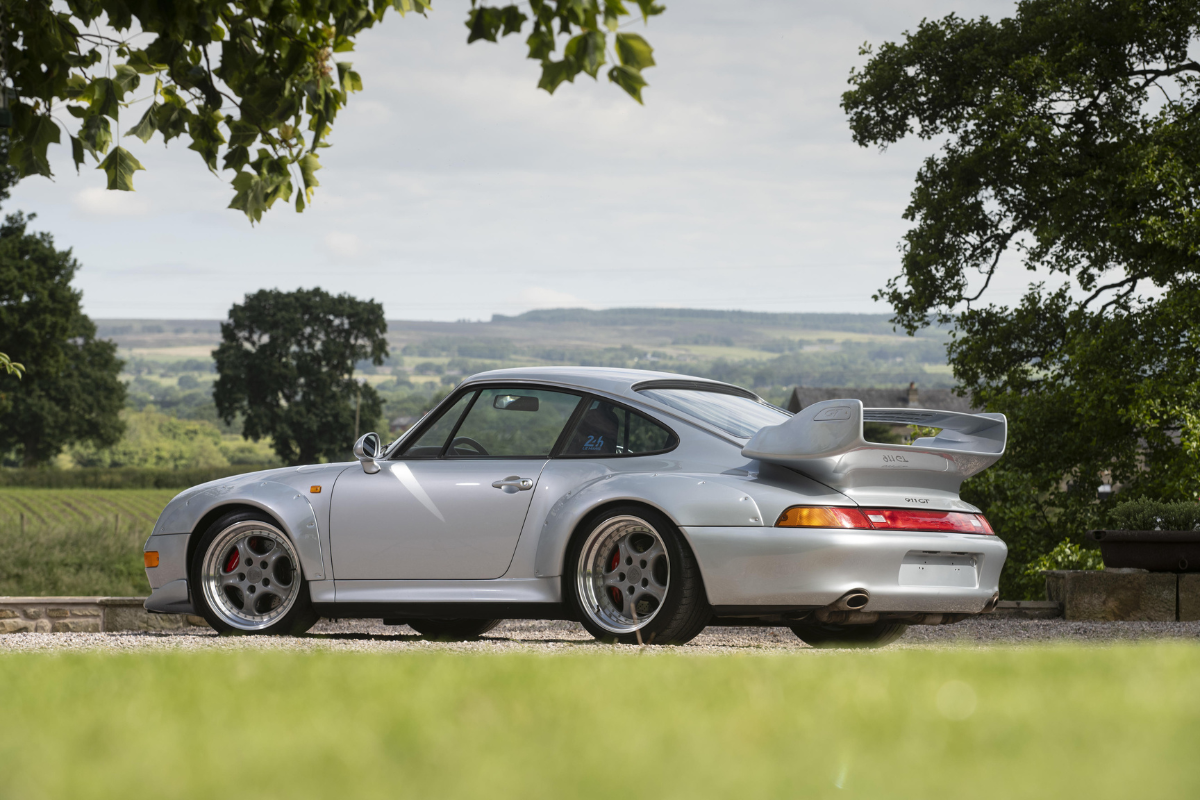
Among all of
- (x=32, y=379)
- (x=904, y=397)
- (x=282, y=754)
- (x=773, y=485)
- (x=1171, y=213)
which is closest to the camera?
(x=282, y=754)

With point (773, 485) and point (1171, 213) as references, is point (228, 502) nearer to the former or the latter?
point (773, 485)

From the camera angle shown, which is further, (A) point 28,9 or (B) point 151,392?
(B) point 151,392

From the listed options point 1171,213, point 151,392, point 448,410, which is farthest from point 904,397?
point 151,392

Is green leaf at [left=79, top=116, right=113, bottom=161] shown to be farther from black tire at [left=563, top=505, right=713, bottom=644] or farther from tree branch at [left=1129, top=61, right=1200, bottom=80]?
tree branch at [left=1129, top=61, right=1200, bottom=80]

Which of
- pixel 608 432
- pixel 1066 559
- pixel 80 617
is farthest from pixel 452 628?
pixel 1066 559

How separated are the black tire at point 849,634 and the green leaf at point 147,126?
4932 millimetres

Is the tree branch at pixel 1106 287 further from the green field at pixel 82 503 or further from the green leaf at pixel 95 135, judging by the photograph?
the green field at pixel 82 503

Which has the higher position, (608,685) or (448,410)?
(448,410)

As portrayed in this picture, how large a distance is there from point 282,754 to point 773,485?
12.8 feet

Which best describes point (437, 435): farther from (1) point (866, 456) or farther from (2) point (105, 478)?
(2) point (105, 478)

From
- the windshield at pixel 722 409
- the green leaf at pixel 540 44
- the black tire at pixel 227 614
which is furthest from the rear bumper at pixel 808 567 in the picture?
the black tire at pixel 227 614

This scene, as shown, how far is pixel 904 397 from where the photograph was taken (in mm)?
108250

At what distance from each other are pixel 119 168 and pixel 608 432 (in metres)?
3.38

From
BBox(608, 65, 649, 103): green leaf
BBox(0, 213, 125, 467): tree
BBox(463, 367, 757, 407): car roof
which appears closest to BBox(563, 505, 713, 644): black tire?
BBox(463, 367, 757, 407): car roof
